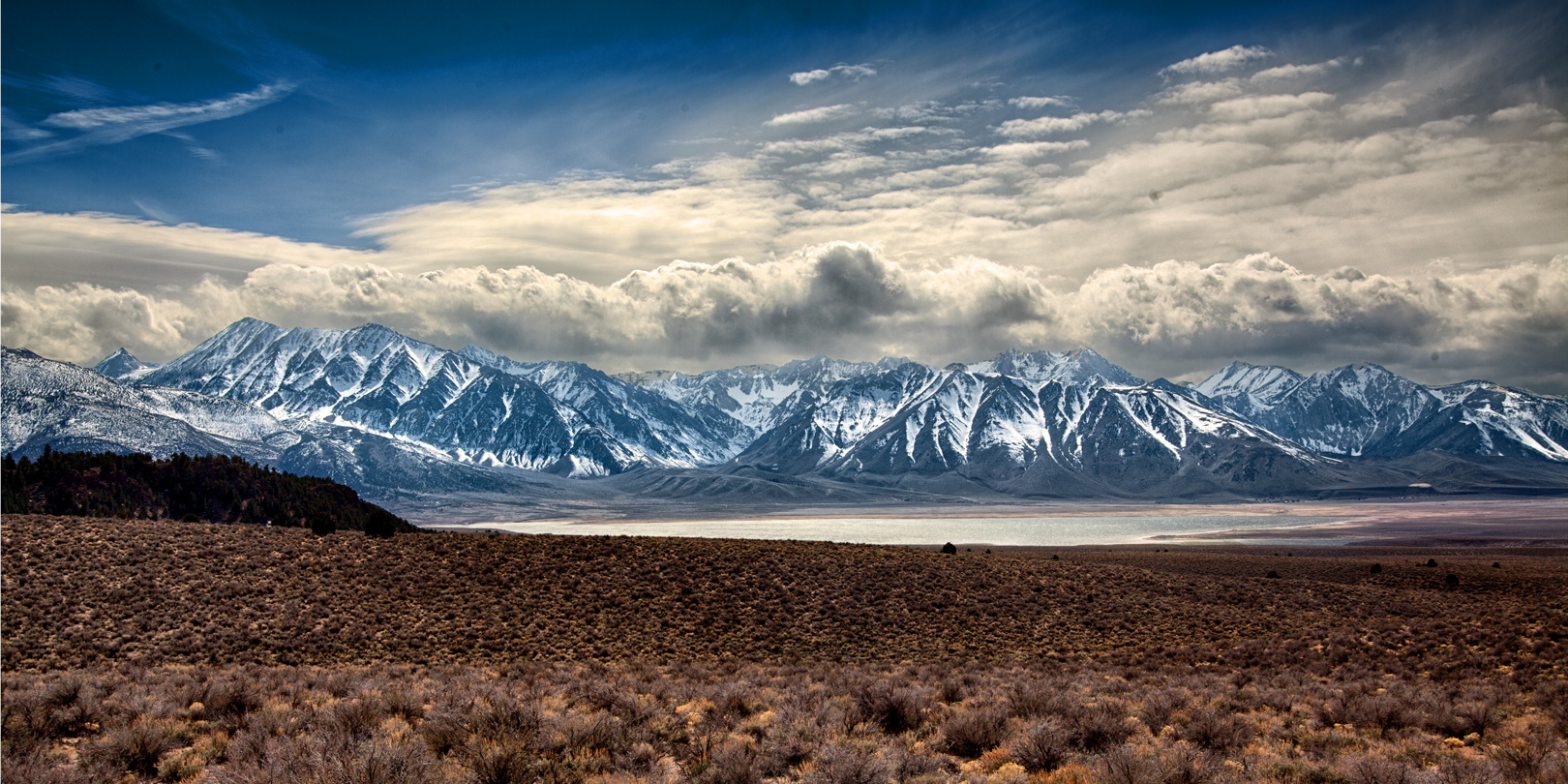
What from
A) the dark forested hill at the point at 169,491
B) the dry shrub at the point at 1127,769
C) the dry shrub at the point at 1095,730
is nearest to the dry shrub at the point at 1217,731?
the dry shrub at the point at 1095,730

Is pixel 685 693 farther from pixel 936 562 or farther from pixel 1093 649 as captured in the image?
pixel 936 562

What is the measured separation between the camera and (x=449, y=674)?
80.3ft

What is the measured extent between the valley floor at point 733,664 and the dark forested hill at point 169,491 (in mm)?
41326

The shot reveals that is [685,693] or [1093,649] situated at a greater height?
[685,693]

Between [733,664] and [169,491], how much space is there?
102 meters

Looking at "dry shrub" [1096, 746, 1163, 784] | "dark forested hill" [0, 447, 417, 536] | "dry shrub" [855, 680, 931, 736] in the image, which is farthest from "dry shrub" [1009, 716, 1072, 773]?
"dark forested hill" [0, 447, 417, 536]

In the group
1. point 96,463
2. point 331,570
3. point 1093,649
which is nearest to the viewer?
point 1093,649

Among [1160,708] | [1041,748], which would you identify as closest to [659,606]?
[1160,708]

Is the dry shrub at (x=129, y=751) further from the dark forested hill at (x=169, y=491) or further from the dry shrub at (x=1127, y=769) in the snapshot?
the dark forested hill at (x=169, y=491)

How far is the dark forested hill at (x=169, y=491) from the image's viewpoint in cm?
8150

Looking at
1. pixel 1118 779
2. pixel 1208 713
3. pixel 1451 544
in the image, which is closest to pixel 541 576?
pixel 1208 713

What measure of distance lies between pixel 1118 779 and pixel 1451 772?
5172 mm

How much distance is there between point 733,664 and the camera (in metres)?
28.0

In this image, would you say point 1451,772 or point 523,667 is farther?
point 523,667
